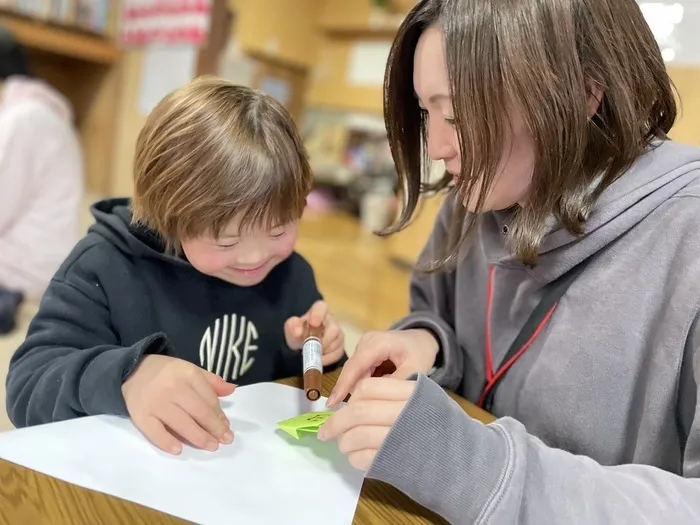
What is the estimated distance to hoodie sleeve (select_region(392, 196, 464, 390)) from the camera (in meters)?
0.82

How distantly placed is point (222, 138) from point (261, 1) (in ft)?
9.62

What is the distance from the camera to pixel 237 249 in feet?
2.39

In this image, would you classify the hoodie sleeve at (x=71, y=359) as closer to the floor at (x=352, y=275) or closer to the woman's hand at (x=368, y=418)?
the woman's hand at (x=368, y=418)

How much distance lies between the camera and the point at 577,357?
678 mm

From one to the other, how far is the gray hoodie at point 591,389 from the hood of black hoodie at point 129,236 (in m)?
0.37

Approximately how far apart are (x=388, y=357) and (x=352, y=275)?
209 cm

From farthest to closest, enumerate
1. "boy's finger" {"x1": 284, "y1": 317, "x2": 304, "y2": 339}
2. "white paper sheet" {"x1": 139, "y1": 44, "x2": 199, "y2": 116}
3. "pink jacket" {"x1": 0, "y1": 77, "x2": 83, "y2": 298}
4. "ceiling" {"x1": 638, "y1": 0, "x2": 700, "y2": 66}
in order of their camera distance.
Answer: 1. "white paper sheet" {"x1": 139, "y1": 44, "x2": 199, "y2": 116}
2. "pink jacket" {"x1": 0, "y1": 77, "x2": 83, "y2": 298}
3. "ceiling" {"x1": 638, "y1": 0, "x2": 700, "y2": 66}
4. "boy's finger" {"x1": 284, "y1": 317, "x2": 304, "y2": 339}

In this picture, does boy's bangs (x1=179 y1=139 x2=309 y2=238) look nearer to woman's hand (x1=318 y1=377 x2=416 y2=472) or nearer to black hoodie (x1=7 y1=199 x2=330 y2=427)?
black hoodie (x1=7 y1=199 x2=330 y2=427)

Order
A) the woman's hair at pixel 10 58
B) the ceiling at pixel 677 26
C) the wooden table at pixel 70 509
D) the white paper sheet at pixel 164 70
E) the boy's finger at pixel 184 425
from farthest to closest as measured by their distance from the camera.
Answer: the white paper sheet at pixel 164 70
the woman's hair at pixel 10 58
the ceiling at pixel 677 26
the boy's finger at pixel 184 425
the wooden table at pixel 70 509

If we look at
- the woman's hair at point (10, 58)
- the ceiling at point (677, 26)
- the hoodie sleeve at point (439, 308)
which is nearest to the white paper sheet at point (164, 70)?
the woman's hair at point (10, 58)

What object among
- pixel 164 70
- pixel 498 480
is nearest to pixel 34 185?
pixel 164 70

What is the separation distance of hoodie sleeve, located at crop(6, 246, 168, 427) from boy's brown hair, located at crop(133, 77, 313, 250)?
0.12 m

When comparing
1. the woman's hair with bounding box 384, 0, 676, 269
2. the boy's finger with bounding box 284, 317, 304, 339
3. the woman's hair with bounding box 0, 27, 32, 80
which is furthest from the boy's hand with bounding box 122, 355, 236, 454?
the woman's hair with bounding box 0, 27, 32, 80

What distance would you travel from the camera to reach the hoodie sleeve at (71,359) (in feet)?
1.97
